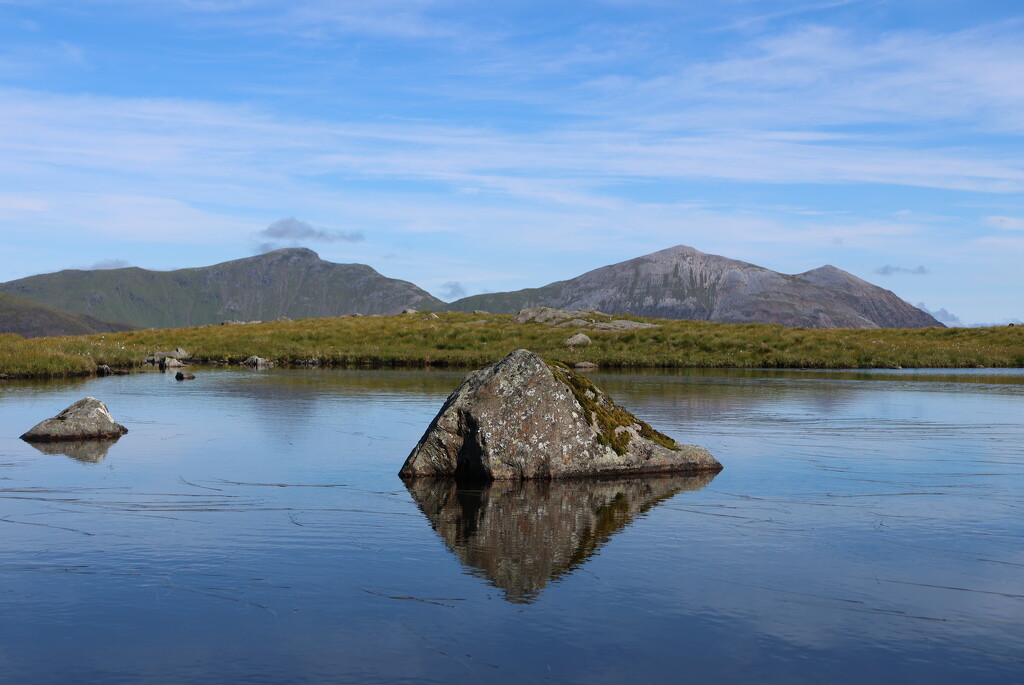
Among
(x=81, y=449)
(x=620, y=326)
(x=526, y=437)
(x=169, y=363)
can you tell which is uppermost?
(x=620, y=326)

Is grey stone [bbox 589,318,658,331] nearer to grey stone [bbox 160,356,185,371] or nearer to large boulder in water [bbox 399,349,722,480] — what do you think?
grey stone [bbox 160,356,185,371]

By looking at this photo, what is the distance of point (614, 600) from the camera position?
30.3 feet

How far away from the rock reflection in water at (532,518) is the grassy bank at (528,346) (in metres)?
40.6

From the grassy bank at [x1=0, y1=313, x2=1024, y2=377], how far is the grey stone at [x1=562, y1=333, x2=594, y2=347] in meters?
0.74


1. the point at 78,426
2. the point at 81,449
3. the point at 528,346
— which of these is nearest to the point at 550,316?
the point at 528,346

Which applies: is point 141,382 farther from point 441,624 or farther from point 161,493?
point 441,624

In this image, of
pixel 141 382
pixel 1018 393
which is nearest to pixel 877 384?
pixel 1018 393

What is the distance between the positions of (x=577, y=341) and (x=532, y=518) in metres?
58.8

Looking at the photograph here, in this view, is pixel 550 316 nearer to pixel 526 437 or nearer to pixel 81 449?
pixel 81 449

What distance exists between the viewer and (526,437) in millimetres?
16469

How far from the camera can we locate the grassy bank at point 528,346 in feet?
200

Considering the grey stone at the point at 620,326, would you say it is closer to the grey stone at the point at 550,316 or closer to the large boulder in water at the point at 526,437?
the grey stone at the point at 550,316

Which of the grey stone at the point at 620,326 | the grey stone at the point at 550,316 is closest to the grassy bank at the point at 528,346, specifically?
the grey stone at the point at 620,326

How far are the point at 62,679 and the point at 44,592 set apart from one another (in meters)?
2.50
